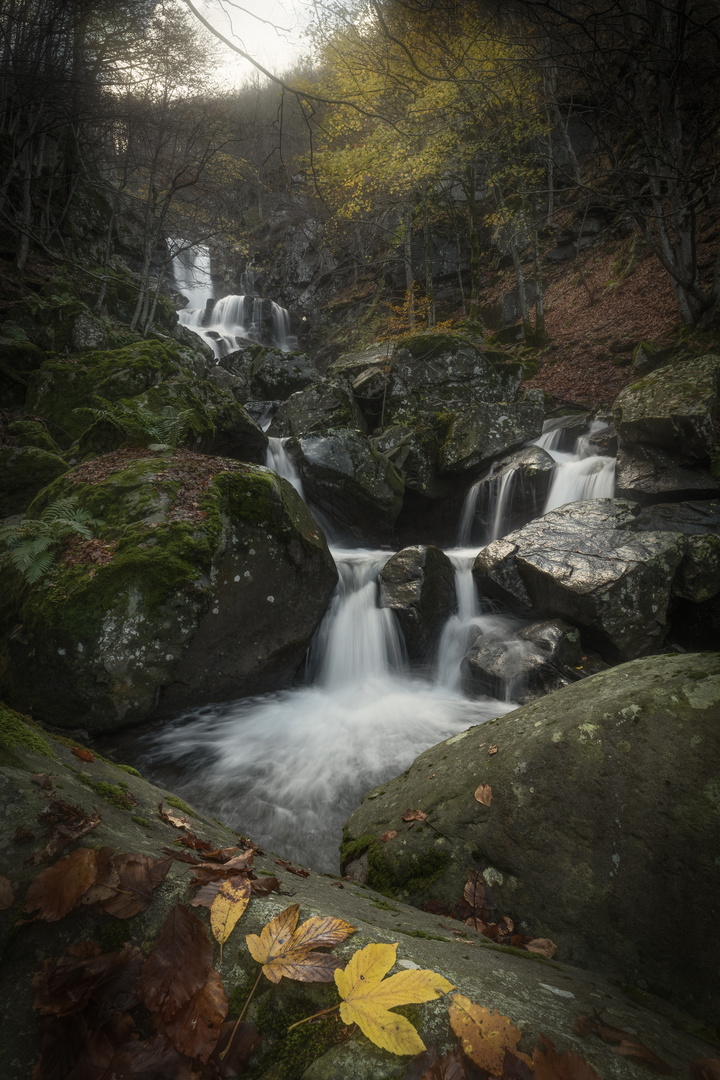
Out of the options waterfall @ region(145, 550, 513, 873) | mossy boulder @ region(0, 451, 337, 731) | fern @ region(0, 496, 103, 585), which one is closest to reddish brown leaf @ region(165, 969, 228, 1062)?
waterfall @ region(145, 550, 513, 873)

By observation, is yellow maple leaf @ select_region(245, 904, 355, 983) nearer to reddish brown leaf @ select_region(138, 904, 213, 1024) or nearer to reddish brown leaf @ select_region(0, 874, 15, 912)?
reddish brown leaf @ select_region(138, 904, 213, 1024)

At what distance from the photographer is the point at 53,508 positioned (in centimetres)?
500

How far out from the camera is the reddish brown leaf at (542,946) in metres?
1.88

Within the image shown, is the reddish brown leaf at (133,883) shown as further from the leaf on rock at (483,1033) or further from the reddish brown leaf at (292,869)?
the reddish brown leaf at (292,869)

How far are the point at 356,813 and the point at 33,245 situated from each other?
1813 cm

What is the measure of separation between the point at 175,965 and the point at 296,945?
265mm

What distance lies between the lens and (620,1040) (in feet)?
3.24

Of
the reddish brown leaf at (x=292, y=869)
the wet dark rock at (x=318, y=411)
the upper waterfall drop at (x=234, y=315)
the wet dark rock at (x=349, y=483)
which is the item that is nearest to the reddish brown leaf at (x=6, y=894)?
the reddish brown leaf at (x=292, y=869)

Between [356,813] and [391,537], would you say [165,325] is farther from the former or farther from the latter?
[356,813]

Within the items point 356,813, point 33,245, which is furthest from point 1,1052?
point 33,245

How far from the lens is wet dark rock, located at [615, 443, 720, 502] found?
7.81 m

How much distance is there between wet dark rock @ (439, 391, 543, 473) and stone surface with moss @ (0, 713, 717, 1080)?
1017 cm

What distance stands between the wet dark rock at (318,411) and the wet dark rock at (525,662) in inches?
285

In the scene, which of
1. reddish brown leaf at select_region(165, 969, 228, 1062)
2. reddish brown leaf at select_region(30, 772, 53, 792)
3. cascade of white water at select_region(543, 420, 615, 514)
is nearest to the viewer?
reddish brown leaf at select_region(165, 969, 228, 1062)
